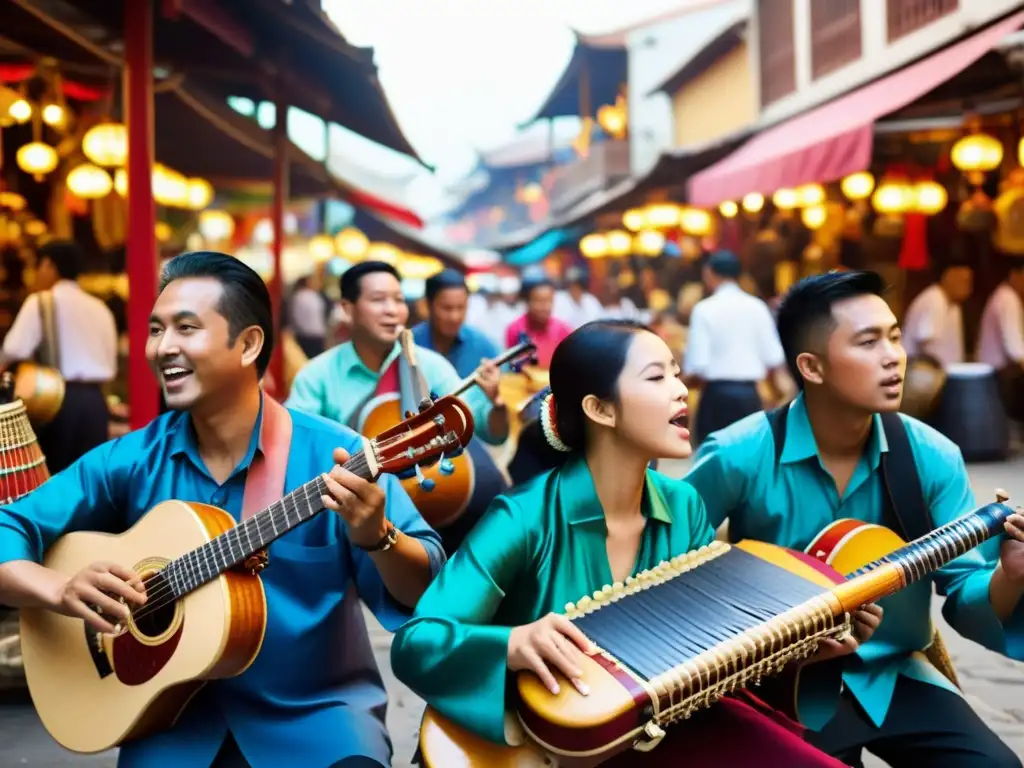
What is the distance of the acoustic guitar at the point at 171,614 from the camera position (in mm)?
2395

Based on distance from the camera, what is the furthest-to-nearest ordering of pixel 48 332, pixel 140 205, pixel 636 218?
1. pixel 636 218
2. pixel 140 205
3. pixel 48 332

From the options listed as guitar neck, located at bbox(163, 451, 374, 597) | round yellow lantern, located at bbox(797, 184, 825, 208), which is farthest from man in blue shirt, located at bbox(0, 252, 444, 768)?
round yellow lantern, located at bbox(797, 184, 825, 208)

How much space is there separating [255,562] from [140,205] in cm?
564

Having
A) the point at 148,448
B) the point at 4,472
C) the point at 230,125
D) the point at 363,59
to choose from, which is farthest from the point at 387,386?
the point at 230,125

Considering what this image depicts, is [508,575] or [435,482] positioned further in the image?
[435,482]

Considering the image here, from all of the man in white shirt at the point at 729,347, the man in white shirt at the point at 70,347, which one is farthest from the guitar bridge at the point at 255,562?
the man in white shirt at the point at 729,347

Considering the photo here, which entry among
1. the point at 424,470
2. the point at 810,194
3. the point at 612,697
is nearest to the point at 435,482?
the point at 424,470

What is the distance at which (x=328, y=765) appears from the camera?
8.57 ft

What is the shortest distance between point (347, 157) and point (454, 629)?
60888mm

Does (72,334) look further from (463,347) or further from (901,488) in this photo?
(901,488)

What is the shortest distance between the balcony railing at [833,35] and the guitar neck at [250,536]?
16027mm

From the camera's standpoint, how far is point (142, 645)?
2604 millimetres

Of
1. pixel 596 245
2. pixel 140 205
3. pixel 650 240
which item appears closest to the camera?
pixel 140 205

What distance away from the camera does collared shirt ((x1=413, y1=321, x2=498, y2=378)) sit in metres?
6.21
